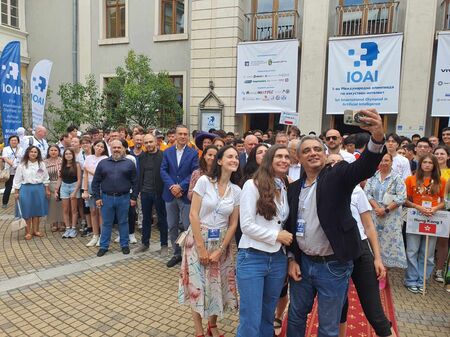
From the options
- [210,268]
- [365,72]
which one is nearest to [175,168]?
[210,268]

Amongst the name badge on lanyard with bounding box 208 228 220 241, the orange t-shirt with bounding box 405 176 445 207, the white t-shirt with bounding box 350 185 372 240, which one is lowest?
the name badge on lanyard with bounding box 208 228 220 241

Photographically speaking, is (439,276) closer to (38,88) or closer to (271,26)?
(271,26)

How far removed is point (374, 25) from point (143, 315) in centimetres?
1242

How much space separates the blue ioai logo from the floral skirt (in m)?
10.5

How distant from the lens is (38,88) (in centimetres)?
1136

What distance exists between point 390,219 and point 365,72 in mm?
8471

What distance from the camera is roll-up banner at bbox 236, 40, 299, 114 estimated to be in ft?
42.4

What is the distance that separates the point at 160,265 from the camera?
552 cm

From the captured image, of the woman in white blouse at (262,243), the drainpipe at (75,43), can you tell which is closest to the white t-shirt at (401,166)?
the woman in white blouse at (262,243)

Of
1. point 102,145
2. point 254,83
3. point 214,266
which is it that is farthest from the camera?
point 254,83

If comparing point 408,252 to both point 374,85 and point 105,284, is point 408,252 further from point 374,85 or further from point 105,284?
point 374,85

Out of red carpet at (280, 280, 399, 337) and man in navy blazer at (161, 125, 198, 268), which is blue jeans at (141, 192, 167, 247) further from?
red carpet at (280, 280, 399, 337)

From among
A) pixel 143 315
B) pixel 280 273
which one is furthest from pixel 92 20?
pixel 280 273

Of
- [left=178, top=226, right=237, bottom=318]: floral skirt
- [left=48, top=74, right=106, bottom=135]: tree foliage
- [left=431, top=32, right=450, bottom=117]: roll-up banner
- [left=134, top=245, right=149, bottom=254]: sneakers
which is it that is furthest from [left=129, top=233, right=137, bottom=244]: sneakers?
[left=431, top=32, right=450, bottom=117]: roll-up banner
